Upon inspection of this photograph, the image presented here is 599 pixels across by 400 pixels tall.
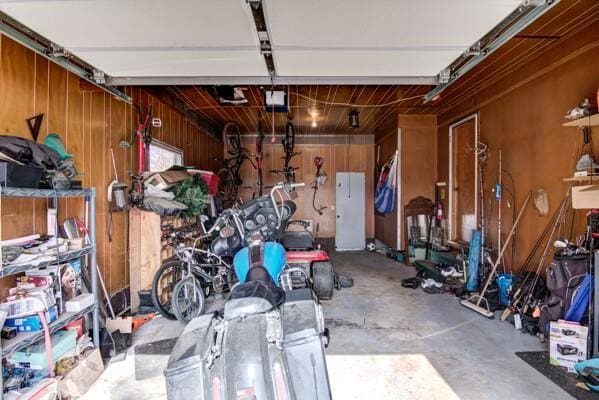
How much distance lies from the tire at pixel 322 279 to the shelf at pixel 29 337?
97.4 inches

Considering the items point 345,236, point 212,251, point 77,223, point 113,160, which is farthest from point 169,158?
point 345,236

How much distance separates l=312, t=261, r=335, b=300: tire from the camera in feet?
13.1

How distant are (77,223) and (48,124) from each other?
0.83 metres

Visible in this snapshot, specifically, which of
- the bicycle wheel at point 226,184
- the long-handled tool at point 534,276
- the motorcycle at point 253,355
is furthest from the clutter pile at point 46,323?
the bicycle wheel at point 226,184

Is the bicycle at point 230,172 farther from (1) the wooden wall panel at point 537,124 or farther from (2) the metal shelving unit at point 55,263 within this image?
(1) the wooden wall panel at point 537,124

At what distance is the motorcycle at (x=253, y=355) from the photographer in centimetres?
104

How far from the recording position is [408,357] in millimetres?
2623

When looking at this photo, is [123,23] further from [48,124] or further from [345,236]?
[345,236]

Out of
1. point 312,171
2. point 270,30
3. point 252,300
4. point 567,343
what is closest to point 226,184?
point 312,171

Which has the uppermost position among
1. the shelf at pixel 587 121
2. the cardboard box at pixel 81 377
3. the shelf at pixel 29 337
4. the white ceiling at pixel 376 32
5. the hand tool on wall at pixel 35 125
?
the white ceiling at pixel 376 32

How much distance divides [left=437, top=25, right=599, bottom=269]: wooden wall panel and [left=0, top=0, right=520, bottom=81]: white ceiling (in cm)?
167

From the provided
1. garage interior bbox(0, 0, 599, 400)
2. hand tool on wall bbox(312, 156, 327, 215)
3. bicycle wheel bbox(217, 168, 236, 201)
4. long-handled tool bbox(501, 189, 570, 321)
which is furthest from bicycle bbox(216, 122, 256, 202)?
long-handled tool bbox(501, 189, 570, 321)

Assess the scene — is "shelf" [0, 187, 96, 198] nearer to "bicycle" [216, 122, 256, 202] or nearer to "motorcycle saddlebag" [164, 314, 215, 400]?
"motorcycle saddlebag" [164, 314, 215, 400]

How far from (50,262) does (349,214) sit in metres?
6.69
